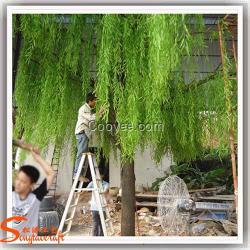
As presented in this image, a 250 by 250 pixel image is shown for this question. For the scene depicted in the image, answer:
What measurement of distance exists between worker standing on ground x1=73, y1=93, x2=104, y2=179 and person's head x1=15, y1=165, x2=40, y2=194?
31cm

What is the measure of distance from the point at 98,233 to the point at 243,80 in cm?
162

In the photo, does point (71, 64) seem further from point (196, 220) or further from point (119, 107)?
point (196, 220)

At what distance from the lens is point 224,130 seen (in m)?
3.30

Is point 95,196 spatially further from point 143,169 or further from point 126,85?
point 126,85

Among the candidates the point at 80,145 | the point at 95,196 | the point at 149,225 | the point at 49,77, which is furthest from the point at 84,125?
the point at 149,225

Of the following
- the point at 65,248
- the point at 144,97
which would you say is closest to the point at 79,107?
the point at 144,97

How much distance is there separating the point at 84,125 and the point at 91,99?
0.21m

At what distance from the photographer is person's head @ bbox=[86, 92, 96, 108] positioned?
10.8 ft

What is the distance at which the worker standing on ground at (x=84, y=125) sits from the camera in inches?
131

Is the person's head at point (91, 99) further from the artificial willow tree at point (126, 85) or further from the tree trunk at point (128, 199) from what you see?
the tree trunk at point (128, 199)

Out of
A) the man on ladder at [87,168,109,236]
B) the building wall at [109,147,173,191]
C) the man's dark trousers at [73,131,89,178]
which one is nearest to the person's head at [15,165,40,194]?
the man's dark trousers at [73,131,89,178]

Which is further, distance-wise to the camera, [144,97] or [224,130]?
[224,130]

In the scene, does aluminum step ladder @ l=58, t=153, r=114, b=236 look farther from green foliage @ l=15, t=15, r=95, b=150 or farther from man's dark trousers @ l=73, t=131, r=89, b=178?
green foliage @ l=15, t=15, r=95, b=150

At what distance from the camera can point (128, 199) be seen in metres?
3.41
